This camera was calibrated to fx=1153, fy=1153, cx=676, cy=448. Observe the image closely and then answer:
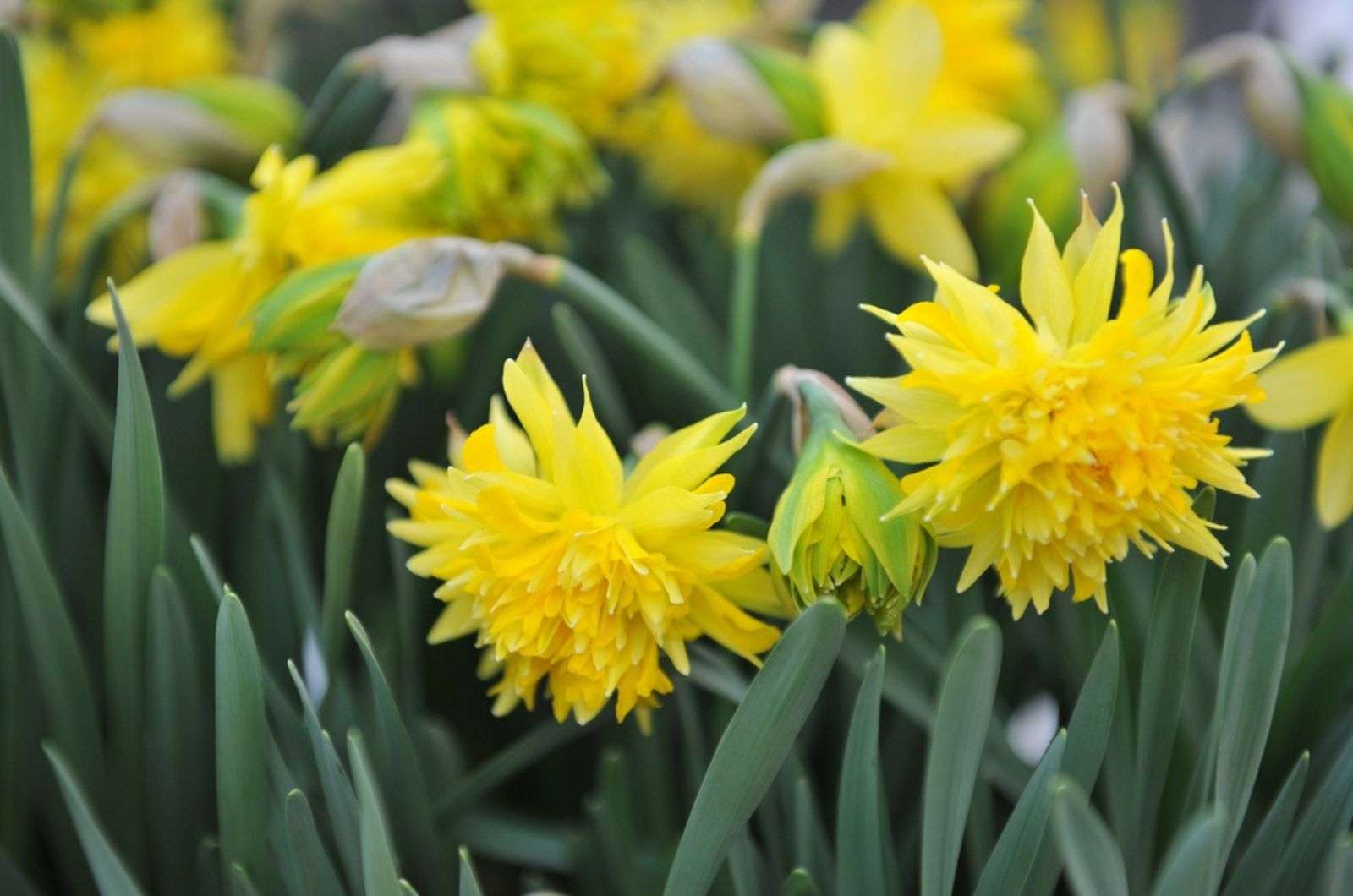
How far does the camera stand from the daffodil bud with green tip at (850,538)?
430mm

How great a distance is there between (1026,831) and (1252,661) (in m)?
0.10

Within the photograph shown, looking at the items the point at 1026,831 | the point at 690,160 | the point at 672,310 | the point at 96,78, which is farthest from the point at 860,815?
the point at 96,78

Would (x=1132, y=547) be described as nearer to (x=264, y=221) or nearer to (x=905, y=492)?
(x=905, y=492)

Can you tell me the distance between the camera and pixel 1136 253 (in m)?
0.42

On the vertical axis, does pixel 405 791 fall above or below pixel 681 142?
below

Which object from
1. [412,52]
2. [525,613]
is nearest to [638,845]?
[525,613]

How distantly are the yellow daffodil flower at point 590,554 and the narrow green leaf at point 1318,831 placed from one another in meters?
0.23

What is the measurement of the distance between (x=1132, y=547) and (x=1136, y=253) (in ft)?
0.70

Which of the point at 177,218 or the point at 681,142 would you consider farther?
the point at 681,142

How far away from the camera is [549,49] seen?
2.41ft

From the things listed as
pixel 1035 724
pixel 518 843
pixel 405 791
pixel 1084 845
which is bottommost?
pixel 1035 724

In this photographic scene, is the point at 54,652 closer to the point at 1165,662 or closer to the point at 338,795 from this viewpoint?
the point at 338,795

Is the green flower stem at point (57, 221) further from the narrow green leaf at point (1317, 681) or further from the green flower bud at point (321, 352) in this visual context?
the narrow green leaf at point (1317, 681)

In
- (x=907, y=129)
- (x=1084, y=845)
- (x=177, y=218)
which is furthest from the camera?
(x=907, y=129)
